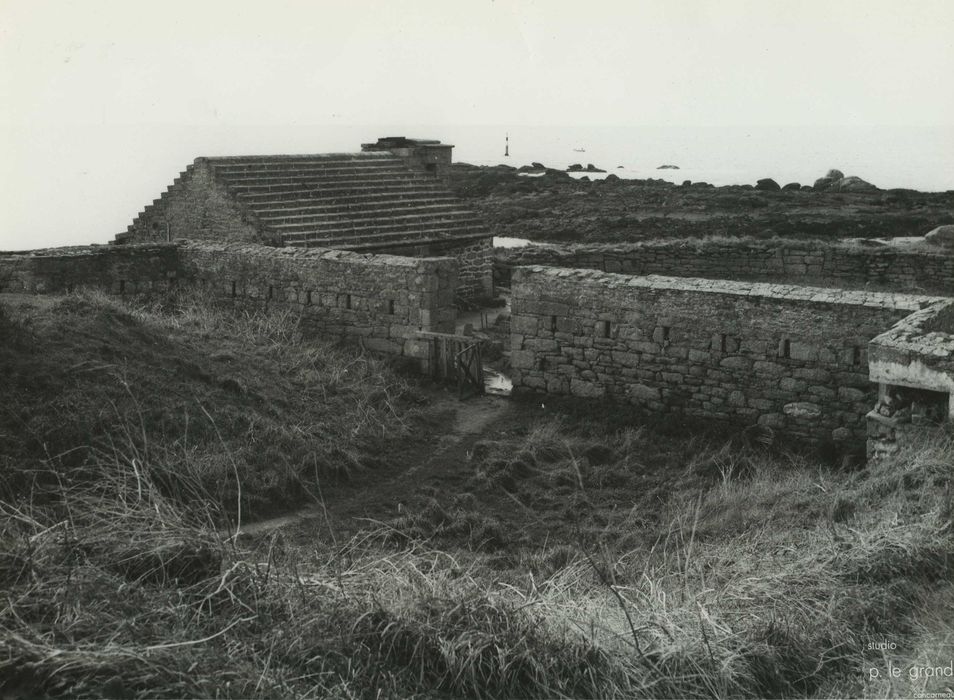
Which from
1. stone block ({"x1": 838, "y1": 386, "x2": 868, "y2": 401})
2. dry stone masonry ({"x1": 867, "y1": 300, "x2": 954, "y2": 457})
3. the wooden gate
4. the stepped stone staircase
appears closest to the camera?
dry stone masonry ({"x1": 867, "y1": 300, "x2": 954, "y2": 457})

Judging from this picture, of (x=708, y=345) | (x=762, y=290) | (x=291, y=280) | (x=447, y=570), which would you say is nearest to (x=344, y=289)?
(x=291, y=280)

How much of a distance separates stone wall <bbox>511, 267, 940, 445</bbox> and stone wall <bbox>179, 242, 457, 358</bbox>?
4.65 feet

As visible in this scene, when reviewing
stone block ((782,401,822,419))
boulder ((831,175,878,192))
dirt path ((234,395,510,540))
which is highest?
boulder ((831,175,878,192))

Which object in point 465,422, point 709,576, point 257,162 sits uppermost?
point 257,162

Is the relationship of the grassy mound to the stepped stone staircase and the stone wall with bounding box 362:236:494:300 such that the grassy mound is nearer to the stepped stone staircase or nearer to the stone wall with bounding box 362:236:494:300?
the stepped stone staircase

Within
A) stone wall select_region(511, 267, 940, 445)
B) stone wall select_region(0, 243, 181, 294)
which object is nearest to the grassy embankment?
stone wall select_region(511, 267, 940, 445)

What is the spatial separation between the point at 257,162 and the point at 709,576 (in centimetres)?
1544

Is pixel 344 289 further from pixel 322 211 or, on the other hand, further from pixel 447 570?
pixel 447 570

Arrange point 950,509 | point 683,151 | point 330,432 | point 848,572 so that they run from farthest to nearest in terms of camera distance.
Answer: point 683,151 → point 330,432 → point 950,509 → point 848,572

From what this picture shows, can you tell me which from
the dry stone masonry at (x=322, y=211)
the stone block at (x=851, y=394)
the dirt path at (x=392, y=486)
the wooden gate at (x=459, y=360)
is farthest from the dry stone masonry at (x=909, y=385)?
the dry stone masonry at (x=322, y=211)

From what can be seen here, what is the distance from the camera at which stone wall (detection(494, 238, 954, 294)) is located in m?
19.1

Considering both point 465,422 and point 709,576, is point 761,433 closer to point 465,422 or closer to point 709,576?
point 465,422

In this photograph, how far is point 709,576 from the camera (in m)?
6.32

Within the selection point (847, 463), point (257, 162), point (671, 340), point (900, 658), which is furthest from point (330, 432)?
point (257, 162)
